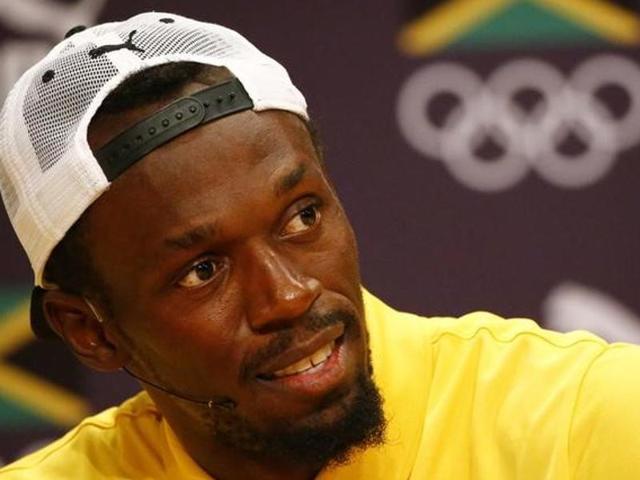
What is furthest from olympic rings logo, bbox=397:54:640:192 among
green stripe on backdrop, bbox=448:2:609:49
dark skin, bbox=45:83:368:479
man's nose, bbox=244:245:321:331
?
man's nose, bbox=244:245:321:331

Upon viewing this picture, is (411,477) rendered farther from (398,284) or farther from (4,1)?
(4,1)

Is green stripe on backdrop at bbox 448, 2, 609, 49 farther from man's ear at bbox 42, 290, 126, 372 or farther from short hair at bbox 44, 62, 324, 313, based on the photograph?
man's ear at bbox 42, 290, 126, 372

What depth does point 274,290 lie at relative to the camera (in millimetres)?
1630

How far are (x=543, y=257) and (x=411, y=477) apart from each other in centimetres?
104

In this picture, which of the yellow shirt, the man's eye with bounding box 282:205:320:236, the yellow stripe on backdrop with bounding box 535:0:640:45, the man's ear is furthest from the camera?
the yellow stripe on backdrop with bounding box 535:0:640:45

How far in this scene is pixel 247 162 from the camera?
1.67 meters

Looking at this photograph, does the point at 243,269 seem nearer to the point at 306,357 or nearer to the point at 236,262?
the point at 236,262

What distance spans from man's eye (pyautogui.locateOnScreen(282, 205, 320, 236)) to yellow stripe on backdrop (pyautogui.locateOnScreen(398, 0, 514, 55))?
1.03 meters

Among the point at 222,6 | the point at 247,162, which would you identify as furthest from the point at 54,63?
the point at 222,6

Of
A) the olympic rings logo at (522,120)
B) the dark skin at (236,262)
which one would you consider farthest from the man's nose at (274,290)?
the olympic rings logo at (522,120)

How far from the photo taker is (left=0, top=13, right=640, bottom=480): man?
1.64m

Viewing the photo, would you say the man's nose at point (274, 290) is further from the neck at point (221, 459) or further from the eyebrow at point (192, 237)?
the neck at point (221, 459)

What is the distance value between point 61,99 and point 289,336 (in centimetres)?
38

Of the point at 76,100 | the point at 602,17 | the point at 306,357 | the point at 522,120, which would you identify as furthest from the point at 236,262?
the point at 602,17
